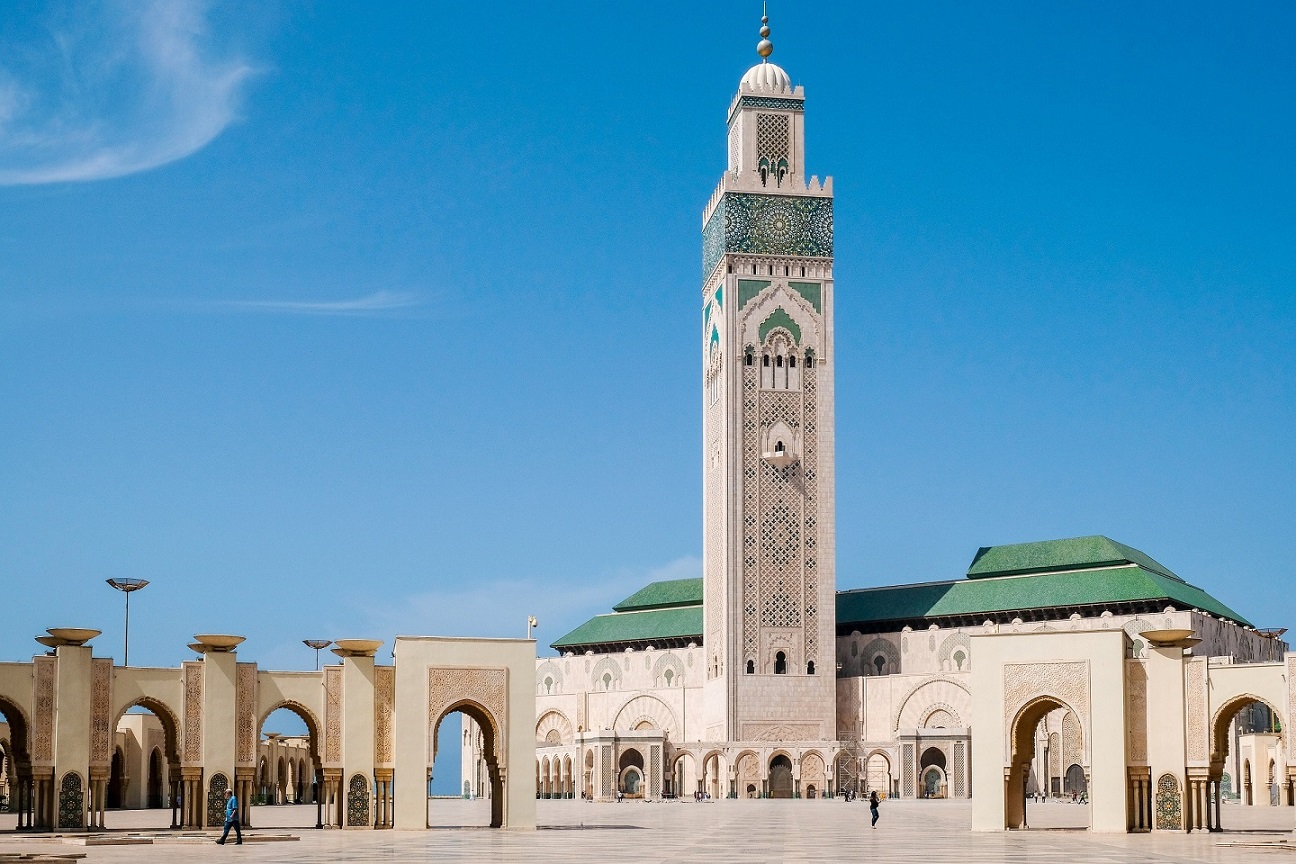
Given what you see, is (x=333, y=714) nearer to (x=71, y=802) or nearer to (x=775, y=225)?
(x=71, y=802)

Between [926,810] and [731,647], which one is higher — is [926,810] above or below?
below

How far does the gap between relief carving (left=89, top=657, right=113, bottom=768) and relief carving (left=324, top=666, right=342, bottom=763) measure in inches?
114

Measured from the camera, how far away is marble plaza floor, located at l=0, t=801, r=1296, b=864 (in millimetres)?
17109

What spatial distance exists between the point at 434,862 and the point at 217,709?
360 inches

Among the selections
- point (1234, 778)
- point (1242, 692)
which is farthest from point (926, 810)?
Result: point (1234, 778)

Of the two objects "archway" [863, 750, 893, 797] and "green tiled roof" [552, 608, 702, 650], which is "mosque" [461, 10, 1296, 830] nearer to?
"archway" [863, 750, 893, 797]

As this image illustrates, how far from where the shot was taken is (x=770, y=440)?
5294cm

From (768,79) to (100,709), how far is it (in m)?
35.2

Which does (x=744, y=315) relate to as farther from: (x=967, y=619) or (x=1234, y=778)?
(x=1234, y=778)

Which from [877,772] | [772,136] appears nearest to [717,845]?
[877,772]

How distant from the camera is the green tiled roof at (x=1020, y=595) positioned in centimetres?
5069

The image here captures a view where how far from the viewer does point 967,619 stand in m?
53.2

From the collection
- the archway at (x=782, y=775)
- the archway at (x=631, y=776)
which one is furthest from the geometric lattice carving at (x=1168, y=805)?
the archway at (x=631, y=776)

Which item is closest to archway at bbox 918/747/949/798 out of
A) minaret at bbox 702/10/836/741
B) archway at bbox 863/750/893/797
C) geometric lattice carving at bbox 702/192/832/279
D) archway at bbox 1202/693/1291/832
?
archway at bbox 863/750/893/797
